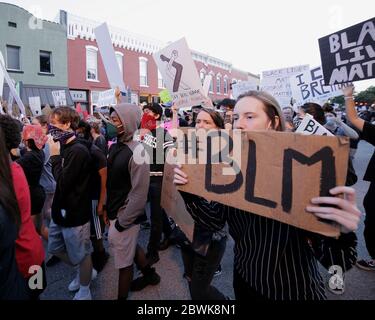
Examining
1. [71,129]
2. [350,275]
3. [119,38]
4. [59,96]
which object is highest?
[119,38]

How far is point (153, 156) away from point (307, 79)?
14.9 ft

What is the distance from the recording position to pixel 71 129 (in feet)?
10.6

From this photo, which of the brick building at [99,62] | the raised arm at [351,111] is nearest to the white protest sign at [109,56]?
the raised arm at [351,111]

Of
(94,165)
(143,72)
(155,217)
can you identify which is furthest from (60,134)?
(143,72)

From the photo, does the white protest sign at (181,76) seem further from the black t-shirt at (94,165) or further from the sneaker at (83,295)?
the sneaker at (83,295)

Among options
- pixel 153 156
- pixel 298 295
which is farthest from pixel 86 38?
pixel 298 295

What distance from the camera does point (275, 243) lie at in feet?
4.58

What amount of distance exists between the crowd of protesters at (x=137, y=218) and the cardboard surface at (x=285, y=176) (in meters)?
0.06

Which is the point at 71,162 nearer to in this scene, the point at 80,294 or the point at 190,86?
the point at 80,294

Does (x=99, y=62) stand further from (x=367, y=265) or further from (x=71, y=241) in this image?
(x=367, y=265)

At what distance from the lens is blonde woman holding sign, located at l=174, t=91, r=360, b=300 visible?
1081 millimetres

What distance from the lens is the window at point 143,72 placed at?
23.7 meters

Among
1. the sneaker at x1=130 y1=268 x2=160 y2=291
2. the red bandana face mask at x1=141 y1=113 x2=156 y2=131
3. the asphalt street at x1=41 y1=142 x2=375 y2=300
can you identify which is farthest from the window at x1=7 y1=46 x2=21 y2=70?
the sneaker at x1=130 y1=268 x2=160 y2=291

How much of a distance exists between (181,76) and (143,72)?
21600 millimetres
